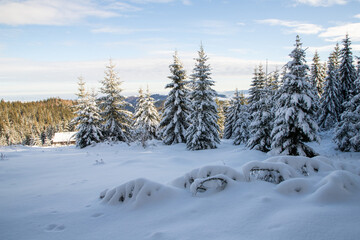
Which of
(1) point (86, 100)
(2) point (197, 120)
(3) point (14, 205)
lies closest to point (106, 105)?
(1) point (86, 100)

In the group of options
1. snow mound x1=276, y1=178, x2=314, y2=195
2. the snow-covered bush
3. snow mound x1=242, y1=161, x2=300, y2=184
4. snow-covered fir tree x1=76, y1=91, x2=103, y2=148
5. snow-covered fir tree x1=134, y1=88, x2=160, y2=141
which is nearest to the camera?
snow mound x1=276, y1=178, x2=314, y2=195

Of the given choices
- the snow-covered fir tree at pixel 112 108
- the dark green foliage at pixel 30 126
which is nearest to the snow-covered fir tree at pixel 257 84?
the snow-covered fir tree at pixel 112 108

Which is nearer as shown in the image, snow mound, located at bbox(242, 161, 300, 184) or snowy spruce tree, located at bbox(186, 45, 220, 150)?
snow mound, located at bbox(242, 161, 300, 184)

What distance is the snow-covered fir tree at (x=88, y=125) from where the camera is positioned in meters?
22.5

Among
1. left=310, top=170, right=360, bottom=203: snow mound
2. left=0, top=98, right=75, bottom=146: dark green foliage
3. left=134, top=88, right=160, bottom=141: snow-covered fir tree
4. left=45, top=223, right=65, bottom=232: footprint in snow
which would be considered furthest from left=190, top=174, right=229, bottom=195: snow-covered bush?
left=0, top=98, right=75, bottom=146: dark green foliage

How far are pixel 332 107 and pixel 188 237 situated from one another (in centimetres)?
3252

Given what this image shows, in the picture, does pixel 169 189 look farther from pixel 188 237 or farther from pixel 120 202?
pixel 188 237

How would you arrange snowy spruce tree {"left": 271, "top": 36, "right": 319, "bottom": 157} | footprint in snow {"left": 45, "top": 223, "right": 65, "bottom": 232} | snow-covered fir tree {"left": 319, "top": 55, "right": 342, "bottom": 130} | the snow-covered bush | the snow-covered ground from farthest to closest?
Result: snow-covered fir tree {"left": 319, "top": 55, "right": 342, "bottom": 130}
snowy spruce tree {"left": 271, "top": 36, "right": 319, "bottom": 157}
the snow-covered bush
footprint in snow {"left": 45, "top": 223, "right": 65, "bottom": 232}
the snow-covered ground

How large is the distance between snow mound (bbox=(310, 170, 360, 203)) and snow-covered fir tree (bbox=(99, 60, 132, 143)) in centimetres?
2258

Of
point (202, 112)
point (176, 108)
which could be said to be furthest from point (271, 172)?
point (176, 108)

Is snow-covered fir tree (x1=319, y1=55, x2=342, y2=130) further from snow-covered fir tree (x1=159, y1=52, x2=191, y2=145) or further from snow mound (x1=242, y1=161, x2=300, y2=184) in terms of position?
snow mound (x1=242, y1=161, x2=300, y2=184)

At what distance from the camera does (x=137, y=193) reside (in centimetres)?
445

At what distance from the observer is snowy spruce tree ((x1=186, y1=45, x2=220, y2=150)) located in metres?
17.8

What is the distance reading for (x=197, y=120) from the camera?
18.1 m
